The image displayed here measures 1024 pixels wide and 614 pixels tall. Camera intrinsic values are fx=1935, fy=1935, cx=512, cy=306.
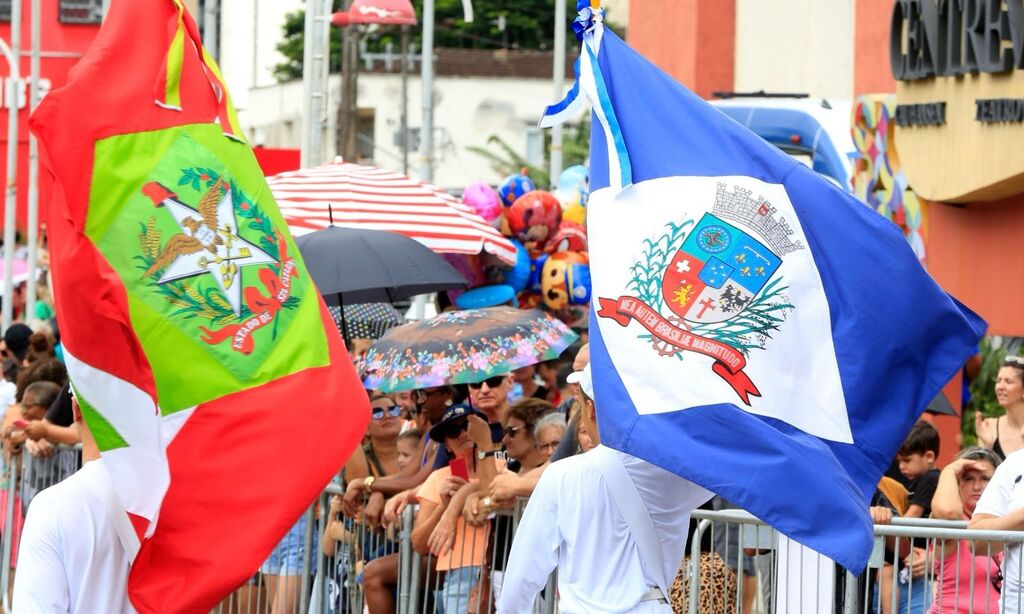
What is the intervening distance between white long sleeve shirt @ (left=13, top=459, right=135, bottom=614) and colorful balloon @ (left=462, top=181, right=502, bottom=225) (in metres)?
9.05

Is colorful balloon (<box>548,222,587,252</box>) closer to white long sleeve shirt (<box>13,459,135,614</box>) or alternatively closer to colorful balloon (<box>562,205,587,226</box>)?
colorful balloon (<box>562,205,587,226</box>)

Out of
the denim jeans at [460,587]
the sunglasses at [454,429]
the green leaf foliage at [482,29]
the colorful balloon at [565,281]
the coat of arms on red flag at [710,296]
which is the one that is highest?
the green leaf foliage at [482,29]

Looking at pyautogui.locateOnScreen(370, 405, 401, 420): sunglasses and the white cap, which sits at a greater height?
the white cap

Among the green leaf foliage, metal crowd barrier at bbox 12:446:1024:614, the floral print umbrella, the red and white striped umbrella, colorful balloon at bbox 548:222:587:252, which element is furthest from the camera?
the green leaf foliage

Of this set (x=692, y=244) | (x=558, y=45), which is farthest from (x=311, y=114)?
(x=692, y=244)

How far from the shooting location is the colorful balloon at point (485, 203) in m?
15.1

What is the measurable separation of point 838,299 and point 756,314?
1.10 ft

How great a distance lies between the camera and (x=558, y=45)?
73.7ft

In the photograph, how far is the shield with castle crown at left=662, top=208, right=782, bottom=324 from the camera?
21.8 ft

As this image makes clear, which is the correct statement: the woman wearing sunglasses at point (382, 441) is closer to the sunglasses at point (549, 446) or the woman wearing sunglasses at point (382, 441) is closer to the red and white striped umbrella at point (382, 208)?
the sunglasses at point (549, 446)

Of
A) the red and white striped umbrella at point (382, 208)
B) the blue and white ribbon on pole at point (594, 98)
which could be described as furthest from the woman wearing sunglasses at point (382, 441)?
the blue and white ribbon on pole at point (594, 98)

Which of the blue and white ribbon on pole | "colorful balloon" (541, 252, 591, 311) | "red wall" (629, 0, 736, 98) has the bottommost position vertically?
"colorful balloon" (541, 252, 591, 311)

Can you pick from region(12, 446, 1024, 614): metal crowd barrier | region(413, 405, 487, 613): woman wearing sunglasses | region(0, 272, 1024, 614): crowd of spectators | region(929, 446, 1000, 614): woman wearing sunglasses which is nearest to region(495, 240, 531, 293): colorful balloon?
region(0, 272, 1024, 614): crowd of spectators

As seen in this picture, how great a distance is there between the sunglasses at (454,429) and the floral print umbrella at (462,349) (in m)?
0.21
